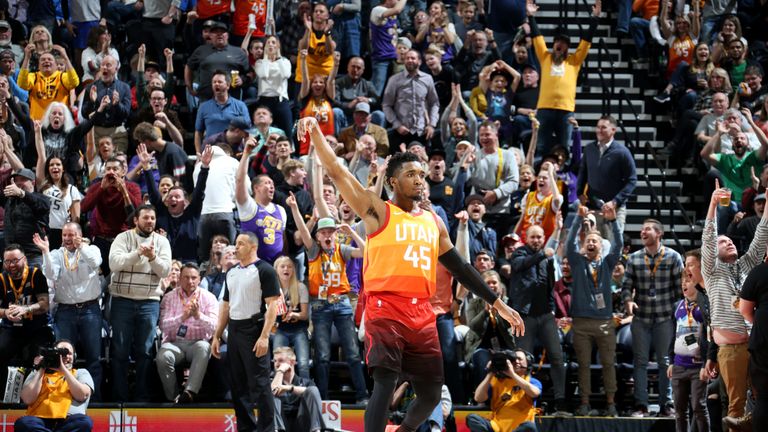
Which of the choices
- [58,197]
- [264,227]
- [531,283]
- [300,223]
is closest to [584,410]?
[531,283]

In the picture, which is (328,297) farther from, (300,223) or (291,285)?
(300,223)

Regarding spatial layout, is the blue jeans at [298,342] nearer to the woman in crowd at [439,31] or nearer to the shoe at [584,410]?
the shoe at [584,410]

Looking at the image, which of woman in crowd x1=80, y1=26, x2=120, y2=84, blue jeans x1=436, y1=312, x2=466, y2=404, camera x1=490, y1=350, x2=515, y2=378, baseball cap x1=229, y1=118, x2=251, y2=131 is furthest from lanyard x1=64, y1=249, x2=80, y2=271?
woman in crowd x1=80, y1=26, x2=120, y2=84

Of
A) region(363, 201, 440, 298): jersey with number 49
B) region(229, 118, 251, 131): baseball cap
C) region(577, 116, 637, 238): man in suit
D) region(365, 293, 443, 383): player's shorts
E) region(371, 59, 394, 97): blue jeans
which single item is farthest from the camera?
region(371, 59, 394, 97): blue jeans

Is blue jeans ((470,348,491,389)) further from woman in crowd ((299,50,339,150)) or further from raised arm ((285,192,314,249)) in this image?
woman in crowd ((299,50,339,150))

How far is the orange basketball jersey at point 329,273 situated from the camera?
43.4ft

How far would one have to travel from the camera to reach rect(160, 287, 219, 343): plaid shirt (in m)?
12.8

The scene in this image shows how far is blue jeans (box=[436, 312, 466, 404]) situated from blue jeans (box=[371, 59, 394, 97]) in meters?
5.94

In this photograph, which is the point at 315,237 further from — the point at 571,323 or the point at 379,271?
the point at 379,271

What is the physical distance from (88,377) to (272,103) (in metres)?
6.03

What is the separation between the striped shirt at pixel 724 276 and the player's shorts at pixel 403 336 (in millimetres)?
4045

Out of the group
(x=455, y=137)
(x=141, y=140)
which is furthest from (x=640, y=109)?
(x=141, y=140)

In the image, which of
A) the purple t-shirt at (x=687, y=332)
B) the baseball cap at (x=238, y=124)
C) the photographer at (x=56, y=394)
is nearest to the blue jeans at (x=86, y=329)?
the photographer at (x=56, y=394)

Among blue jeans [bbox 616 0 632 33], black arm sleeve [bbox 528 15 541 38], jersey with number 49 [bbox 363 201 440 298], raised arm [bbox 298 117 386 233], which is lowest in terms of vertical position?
jersey with number 49 [bbox 363 201 440 298]
